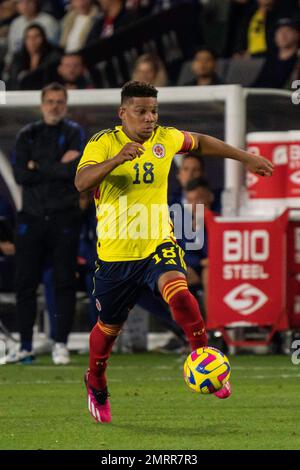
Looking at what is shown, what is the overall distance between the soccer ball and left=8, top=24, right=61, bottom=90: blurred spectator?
922 centimetres

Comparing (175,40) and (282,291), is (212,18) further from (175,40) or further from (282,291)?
(282,291)

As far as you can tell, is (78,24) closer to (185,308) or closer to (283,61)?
(283,61)

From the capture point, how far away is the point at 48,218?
12.3m

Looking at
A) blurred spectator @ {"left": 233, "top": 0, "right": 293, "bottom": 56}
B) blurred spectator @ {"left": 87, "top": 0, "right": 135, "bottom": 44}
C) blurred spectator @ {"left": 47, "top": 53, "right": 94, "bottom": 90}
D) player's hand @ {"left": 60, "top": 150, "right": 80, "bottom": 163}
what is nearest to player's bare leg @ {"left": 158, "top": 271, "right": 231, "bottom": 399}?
Result: player's hand @ {"left": 60, "top": 150, "right": 80, "bottom": 163}

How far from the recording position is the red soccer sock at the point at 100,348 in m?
8.37

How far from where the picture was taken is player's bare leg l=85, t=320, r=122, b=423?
329 inches

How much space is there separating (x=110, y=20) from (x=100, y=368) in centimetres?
997

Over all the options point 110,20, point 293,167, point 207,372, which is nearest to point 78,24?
point 110,20

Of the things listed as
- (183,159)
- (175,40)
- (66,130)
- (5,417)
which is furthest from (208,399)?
(175,40)

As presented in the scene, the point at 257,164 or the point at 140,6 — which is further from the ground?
the point at 140,6

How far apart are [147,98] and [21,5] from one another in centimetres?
1104

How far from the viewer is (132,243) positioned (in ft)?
27.2

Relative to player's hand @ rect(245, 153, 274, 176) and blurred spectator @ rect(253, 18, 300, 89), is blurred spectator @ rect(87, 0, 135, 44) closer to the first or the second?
blurred spectator @ rect(253, 18, 300, 89)

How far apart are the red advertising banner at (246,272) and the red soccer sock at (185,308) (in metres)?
4.59
